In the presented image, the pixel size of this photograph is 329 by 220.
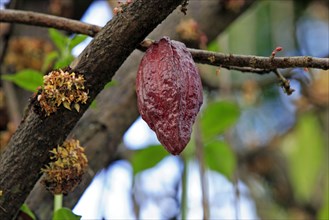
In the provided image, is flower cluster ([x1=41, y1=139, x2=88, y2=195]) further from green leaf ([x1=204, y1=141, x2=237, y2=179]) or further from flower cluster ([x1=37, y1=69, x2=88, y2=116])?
green leaf ([x1=204, y1=141, x2=237, y2=179])

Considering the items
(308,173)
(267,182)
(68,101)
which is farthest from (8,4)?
(267,182)

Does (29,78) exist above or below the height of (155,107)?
below

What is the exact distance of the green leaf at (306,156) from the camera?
2.10 m

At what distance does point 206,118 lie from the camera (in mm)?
1503

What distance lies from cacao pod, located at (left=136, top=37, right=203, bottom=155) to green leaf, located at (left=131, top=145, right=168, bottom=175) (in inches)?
28.9

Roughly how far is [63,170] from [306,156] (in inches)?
56.9

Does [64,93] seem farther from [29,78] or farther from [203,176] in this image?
[203,176]

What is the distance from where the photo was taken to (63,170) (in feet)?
2.70

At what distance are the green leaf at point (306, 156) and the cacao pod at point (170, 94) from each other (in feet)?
4.58

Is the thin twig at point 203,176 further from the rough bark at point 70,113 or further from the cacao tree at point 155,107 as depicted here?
the rough bark at point 70,113

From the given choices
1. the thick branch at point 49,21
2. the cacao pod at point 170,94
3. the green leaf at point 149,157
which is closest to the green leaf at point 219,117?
the green leaf at point 149,157

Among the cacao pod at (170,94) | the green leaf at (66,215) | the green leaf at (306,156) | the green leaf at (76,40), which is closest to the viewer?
the cacao pod at (170,94)

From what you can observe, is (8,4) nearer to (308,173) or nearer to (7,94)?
(7,94)

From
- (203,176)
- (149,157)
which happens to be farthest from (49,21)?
(149,157)
